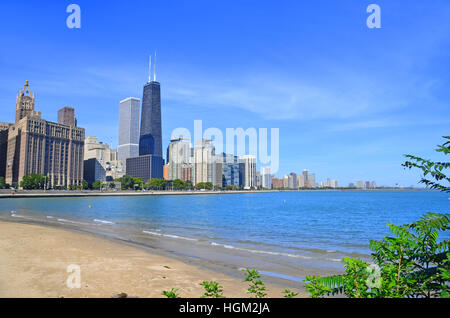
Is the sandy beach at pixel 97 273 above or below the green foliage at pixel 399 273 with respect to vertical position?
below

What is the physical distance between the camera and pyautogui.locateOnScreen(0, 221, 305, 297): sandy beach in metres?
11.2

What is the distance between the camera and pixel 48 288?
11.1 m

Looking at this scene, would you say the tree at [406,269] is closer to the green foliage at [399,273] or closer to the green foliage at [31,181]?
the green foliage at [399,273]

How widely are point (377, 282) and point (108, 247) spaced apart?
21.8 meters

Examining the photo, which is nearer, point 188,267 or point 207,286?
point 207,286

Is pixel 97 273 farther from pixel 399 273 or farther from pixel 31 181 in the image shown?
pixel 31 181

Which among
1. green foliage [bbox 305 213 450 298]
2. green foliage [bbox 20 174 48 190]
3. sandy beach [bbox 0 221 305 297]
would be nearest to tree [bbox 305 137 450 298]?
green foliage [bbox 305 213 450 298]

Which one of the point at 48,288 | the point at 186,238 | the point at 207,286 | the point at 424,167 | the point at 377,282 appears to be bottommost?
the point at 186,238

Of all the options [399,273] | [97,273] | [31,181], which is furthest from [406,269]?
[31,181]

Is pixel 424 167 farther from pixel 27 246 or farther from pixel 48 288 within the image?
pixel 27 246

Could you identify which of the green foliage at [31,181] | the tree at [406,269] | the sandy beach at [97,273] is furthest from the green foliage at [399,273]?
the green foliage at [31,181]

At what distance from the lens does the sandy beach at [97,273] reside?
11.2 meters

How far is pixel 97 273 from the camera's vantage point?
45.9 ft
